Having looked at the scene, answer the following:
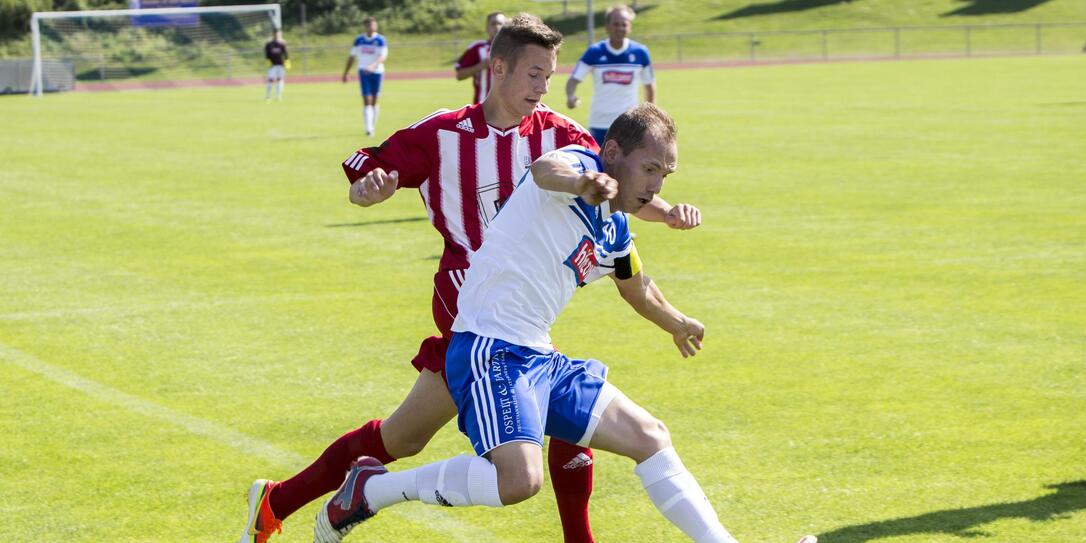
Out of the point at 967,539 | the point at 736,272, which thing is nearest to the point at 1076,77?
the point at 736,272

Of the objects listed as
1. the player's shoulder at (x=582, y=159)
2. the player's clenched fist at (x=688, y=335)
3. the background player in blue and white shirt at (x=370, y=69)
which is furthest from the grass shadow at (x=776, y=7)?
the player's shoulder at (x=582, y=159)

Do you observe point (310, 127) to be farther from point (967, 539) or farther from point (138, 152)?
point (967, 539)

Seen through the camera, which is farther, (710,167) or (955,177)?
(710,167)

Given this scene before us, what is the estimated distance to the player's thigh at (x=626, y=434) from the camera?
4930 mm

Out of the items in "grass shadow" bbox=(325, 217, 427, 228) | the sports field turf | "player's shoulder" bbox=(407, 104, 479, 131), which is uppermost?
"player's shoulder" bbox=(407, 104, 479, 131)

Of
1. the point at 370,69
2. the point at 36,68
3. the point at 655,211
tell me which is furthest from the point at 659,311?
the point at 36,68

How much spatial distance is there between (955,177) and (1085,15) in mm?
59744

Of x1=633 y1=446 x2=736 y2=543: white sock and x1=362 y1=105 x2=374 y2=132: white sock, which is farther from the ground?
x1=633 y1=446 x2=736 y2=543: white sock

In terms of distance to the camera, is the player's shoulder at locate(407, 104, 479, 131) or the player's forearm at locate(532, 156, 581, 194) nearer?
the player's forearm at locate(532, 156, 581, 194)

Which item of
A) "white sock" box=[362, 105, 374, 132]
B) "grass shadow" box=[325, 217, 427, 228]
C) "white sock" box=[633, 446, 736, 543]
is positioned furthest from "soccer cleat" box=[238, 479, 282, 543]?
"white sock" box=[362, 105, 374, 132]

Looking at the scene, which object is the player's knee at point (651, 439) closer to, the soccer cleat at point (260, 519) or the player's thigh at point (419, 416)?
the player's thigh at point (419, 416)

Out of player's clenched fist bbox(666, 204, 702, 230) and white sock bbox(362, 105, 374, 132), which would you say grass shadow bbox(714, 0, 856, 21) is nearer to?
white sock bbox(362, 105, 374, 132)

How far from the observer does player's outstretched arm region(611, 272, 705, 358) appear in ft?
17.8

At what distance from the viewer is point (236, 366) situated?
353 inches
